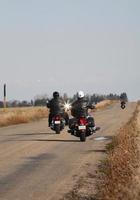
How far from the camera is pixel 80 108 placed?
25.6 metres

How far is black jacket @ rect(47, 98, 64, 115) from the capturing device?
2983 cm

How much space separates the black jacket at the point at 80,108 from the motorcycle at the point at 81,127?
0.19 m

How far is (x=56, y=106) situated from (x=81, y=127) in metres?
4.75

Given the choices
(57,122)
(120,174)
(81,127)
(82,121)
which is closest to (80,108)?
(82,121)

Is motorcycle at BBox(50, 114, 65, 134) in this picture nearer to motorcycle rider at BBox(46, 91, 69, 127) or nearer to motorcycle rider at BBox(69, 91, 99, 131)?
motorcycle rider at BBox(46, 91, 69, 127)

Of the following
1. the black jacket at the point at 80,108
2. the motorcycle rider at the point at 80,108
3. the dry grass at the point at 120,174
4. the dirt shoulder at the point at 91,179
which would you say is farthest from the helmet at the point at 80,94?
the dry grass at the point at 120,174

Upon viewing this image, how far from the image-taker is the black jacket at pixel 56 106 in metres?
29.8

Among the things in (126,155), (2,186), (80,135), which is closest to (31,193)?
(2,186)

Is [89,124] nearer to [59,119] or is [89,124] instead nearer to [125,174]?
[59,119]

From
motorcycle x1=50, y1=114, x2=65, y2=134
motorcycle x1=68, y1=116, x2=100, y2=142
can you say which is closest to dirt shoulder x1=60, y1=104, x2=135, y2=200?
motorcycle x1=68, y1=116, x2=100, y2=142

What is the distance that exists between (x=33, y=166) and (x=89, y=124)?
29.4 ft

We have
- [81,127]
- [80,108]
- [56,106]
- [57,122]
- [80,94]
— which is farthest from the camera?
[56,106]

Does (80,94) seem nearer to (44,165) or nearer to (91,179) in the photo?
(44,165)

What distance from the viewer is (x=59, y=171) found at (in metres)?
15.8
